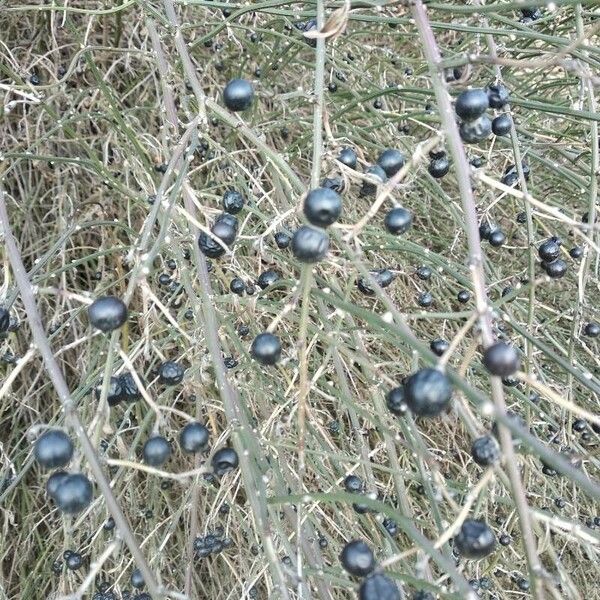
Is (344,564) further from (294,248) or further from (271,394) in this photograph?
(271,394)

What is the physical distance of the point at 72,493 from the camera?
23.1 inches

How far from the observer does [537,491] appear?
147 cm

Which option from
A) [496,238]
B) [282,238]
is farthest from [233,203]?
[496,238]

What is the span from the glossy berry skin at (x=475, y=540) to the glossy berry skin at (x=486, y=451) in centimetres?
6

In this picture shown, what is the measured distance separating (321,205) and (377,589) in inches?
12.2

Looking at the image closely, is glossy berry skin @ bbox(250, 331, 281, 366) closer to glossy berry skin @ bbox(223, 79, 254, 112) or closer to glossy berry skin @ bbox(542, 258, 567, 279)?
glossy berry skin @ bbox(223, 79, 254, 112)

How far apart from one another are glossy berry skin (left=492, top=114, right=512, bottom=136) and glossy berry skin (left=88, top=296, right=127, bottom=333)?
0.64 meters

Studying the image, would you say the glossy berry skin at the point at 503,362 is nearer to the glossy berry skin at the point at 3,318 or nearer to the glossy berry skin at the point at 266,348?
the glossy berry skin at the point at 266,348

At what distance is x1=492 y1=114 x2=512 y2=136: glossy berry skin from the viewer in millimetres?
1014

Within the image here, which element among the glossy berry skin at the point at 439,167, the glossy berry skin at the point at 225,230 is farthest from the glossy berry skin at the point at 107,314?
the glossy berry skin at the point at 439,167

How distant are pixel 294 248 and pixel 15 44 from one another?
1447 mm

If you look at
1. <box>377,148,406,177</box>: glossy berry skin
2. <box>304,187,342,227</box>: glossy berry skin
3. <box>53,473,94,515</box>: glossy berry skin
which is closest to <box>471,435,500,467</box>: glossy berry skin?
<box>304,187,342,227</box>: glossy berry skin

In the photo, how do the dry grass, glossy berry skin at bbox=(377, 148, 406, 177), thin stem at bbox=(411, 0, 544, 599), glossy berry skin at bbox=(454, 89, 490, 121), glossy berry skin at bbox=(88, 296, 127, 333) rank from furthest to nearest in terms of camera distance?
1. the dry grass
2. glossy berry skin at bbox=(377, 148, 406, 177)
3. glossy berry skin at bbox=(454, 89, 490, 121)
4. glossy berry skin at bbox=(88, 296, 127, 333)
5. thin stem at bbox=(411, 0, 544, 599)

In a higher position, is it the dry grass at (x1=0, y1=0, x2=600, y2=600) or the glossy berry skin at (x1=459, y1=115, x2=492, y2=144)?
the glossy berry skin at (x1=459, y1=115, x2=492, y2=144)
